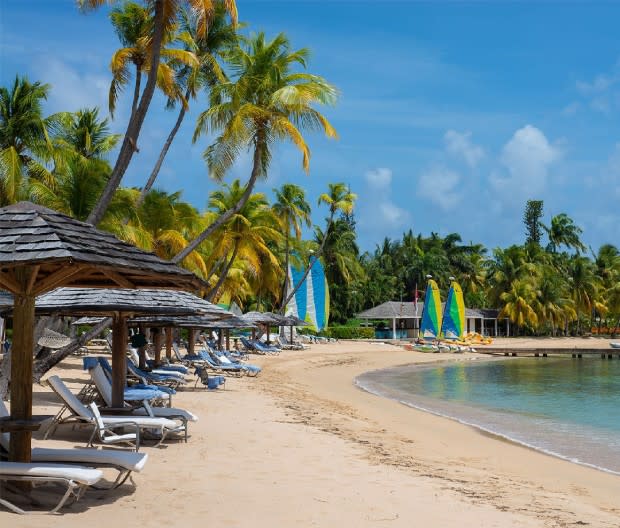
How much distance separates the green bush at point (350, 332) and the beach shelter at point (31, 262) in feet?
165

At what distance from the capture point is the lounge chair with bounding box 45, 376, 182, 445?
8469 millimetres

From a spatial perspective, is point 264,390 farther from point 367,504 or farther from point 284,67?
point 367,504

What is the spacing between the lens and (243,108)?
1911 centimetres

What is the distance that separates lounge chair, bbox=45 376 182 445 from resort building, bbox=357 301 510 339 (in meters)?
48.3

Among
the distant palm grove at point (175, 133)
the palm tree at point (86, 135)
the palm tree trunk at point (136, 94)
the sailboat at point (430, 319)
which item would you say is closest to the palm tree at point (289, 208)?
the distant palm grove at point (175, 133)

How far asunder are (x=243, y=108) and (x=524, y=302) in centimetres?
5380

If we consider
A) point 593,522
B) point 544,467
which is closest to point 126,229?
point 544,467

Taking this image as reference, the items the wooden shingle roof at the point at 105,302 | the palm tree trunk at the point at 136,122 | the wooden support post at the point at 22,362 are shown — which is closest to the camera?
the wooden support post at the point at 22,362

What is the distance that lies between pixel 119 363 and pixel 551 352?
167ft

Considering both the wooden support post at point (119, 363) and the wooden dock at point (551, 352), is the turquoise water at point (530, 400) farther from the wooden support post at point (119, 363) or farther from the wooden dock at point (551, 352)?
the wooden dock at point (551, 352)

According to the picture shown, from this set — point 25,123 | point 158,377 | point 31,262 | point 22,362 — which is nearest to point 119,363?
point 22,362

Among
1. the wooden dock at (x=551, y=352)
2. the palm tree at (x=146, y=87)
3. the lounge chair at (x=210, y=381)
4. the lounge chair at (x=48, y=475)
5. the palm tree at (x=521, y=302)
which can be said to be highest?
the palm tree at (x=146, y=87)

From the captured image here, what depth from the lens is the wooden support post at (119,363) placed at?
10.3m

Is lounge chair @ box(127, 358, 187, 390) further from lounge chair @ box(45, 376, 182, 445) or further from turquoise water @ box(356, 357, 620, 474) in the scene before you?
turquoise water @ box(356, 357, 620, 474)
